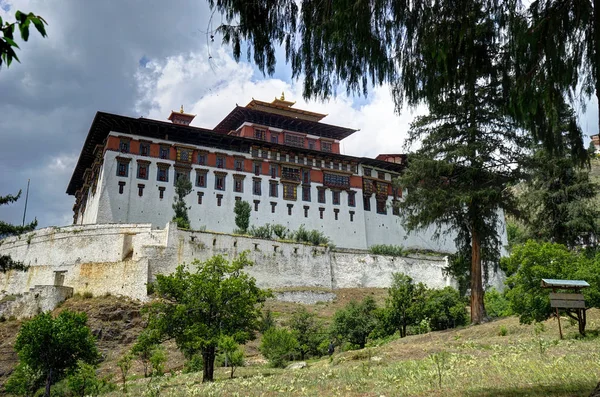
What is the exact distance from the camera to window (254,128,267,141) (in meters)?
64.7

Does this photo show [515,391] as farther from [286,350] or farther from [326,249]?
[326,249]

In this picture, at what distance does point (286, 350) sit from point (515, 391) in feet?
62.2

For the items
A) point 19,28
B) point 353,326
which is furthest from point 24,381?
point 19,28

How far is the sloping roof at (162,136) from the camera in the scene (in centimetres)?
5541

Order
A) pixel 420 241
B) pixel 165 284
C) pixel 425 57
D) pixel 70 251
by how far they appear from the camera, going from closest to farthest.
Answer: pixel 425 57 < pixel 165 284 < pixel 70 251 < pixel 420 241

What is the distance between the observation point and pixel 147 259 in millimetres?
44500

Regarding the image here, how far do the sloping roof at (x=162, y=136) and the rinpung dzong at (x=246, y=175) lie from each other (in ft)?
0.34

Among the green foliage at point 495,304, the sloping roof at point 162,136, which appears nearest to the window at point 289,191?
the sloping roof at point 162,136

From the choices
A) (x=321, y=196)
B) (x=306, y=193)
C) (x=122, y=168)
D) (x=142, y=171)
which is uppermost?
(x=122, y=168)

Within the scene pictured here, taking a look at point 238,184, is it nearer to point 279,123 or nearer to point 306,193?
point 306,193

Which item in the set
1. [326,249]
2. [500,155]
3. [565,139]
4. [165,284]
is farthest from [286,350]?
[326,249]

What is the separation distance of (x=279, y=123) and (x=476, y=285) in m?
43.1

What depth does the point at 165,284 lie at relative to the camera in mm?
21625

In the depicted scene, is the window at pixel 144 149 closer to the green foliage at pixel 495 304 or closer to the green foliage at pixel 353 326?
the green foliage at pixel 353 326
